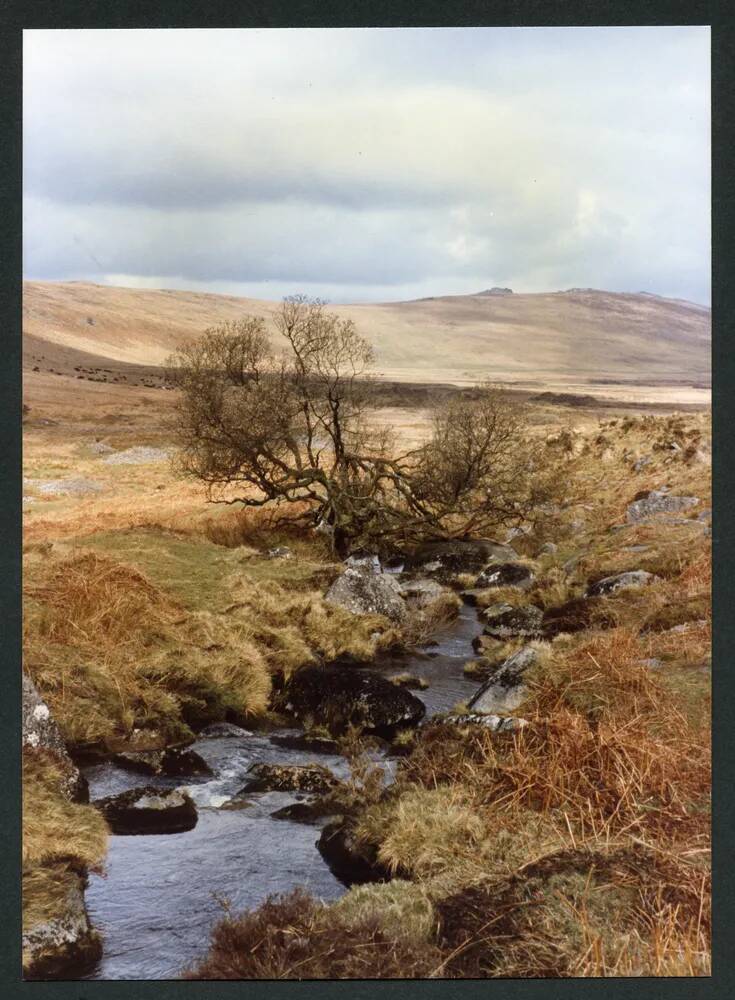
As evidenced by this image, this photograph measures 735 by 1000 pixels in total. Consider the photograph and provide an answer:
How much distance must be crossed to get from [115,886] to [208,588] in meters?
1.96

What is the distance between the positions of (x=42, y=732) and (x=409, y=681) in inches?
95.8

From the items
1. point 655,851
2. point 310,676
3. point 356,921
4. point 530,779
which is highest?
point 310,676

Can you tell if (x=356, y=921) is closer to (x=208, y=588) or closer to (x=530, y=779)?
(x=530, y=779)

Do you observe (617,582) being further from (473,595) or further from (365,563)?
(365,563)

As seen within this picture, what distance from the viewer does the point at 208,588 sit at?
6547 mm

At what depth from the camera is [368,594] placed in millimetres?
6863

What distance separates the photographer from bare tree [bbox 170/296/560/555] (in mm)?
6406

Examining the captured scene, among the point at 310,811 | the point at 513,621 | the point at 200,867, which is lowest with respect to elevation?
the point at 200,867

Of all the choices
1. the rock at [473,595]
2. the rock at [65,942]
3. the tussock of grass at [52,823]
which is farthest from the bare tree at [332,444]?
the rock at [65,942]

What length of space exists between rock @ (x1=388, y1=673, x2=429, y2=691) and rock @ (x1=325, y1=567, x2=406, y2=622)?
1.41 ft

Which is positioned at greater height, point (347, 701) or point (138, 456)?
point (138, 456)

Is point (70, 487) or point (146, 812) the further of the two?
point (70, 487)

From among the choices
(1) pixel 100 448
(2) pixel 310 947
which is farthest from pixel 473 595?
(1) pixel 100 448
